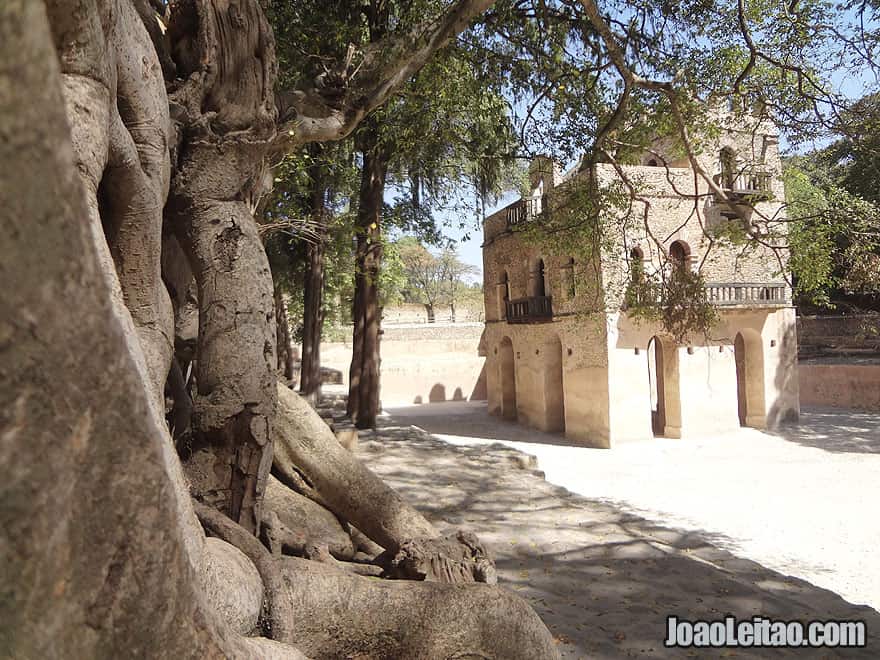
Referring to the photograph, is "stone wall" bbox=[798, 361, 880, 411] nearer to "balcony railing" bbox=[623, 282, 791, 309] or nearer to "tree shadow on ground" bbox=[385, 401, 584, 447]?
"balcony railing" bbox=[623, 282, 791, 309]

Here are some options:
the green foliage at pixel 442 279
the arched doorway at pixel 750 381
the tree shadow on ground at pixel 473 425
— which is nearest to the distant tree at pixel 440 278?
the green foliage at pixel 442 279

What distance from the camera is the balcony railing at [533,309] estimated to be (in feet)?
65.5

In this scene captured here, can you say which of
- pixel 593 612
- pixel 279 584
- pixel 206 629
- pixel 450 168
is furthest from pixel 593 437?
pixel 206 629

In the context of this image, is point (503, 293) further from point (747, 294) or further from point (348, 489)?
point (348, 489)

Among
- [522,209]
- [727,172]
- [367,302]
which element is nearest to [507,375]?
[522,209]

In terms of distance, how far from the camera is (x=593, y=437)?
18422mm

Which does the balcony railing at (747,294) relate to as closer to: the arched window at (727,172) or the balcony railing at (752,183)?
the balcony railing at (752,183)

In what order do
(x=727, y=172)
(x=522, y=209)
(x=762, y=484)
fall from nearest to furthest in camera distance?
(x=727, y=172), (x=762, y=484), (x=522, y=209)

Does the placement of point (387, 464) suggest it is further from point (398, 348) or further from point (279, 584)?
point (398, 348)

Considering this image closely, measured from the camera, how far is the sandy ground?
540 centimetres

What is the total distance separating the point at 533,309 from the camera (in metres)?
20.4

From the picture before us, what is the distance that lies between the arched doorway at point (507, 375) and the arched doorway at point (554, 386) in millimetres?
2977

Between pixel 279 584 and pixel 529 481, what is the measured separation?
6.94 meters

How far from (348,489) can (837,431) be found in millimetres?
19548
